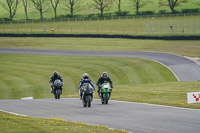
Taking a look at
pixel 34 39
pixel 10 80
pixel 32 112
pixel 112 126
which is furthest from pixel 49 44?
pixel 112 126

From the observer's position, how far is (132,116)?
59.8 ft

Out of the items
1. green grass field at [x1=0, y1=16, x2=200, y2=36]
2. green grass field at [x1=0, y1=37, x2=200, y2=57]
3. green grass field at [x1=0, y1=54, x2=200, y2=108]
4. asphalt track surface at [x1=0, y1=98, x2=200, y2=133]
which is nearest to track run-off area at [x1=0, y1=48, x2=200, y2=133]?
asphalt track surface at [x1=0, y1=98, x2=200, y2=133]

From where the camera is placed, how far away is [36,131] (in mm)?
13266

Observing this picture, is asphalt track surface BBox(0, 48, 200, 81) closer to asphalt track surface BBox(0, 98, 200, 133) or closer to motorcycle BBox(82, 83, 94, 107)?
motorcycle BBox(82, 83, 94, 107)

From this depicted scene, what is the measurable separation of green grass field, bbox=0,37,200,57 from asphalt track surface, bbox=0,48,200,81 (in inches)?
165

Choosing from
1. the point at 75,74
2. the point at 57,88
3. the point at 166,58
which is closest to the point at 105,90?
the point at 57,88

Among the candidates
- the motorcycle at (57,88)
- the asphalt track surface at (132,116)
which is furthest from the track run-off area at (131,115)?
the motorcycle at (57,88)

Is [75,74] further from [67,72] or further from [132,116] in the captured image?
[132,116]

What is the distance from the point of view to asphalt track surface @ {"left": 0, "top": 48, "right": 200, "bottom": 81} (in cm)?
4381

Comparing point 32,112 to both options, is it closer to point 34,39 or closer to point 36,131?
point 36,131

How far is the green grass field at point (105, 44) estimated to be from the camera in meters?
63.8

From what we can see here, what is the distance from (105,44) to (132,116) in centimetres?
5759

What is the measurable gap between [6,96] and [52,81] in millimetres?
9942

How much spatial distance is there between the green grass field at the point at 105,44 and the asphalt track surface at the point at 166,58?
165 inches
